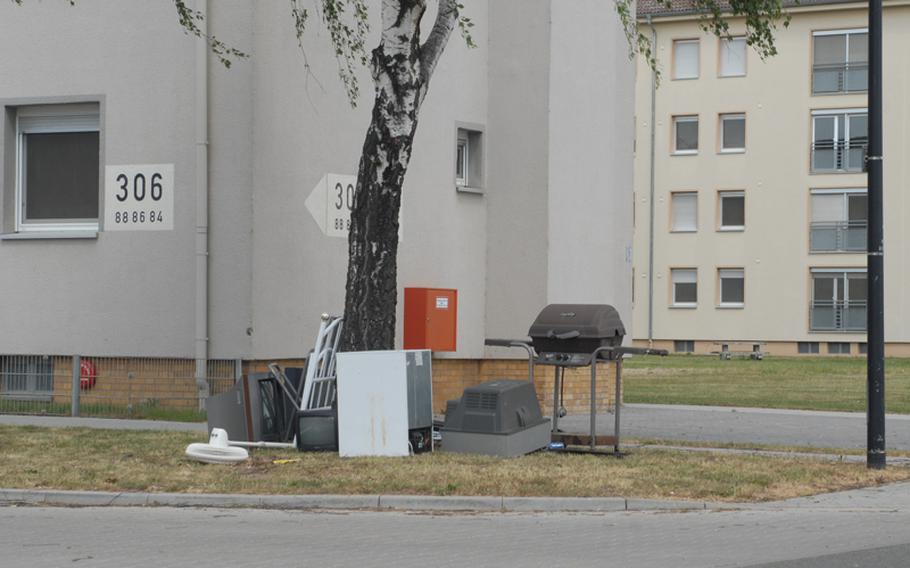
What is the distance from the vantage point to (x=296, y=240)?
19.4 metres

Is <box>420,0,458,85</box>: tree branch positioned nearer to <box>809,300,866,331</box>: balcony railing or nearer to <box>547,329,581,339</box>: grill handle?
<box>547,329,581,339</box>: grill handle

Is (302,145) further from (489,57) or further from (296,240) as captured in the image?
(489,57)

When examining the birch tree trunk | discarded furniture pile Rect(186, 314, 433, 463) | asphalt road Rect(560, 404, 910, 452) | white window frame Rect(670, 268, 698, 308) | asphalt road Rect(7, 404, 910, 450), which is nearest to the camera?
discarded furniture pile Rect(186, 314, 433, 463)

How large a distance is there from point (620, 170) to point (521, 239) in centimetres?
287

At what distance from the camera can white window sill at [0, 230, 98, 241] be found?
64.8 feet

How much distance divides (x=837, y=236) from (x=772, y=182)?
2.98m

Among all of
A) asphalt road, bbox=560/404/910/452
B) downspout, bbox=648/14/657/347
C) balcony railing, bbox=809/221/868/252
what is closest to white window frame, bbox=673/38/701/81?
downspout, bbox=648/14/657/347

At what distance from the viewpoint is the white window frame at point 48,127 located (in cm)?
2014

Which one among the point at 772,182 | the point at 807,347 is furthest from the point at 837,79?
the point at 807,347

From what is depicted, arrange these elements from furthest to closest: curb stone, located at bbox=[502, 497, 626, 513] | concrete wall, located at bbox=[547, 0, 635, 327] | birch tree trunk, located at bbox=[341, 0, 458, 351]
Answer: concrete wall, located at bbox=[547, 0, 635, 327]
birch tree trunk, located at bbox=[341, 0, 458, 351]
curb stone, located at bbox=[502, 497, 626, 513]

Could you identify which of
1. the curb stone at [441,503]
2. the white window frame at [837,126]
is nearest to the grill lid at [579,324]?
the curb stone at [441,503]

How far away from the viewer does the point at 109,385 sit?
19484 millimetres

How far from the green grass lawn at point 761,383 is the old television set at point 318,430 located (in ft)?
38.2

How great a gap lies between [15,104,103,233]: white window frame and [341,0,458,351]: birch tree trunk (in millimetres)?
5717
